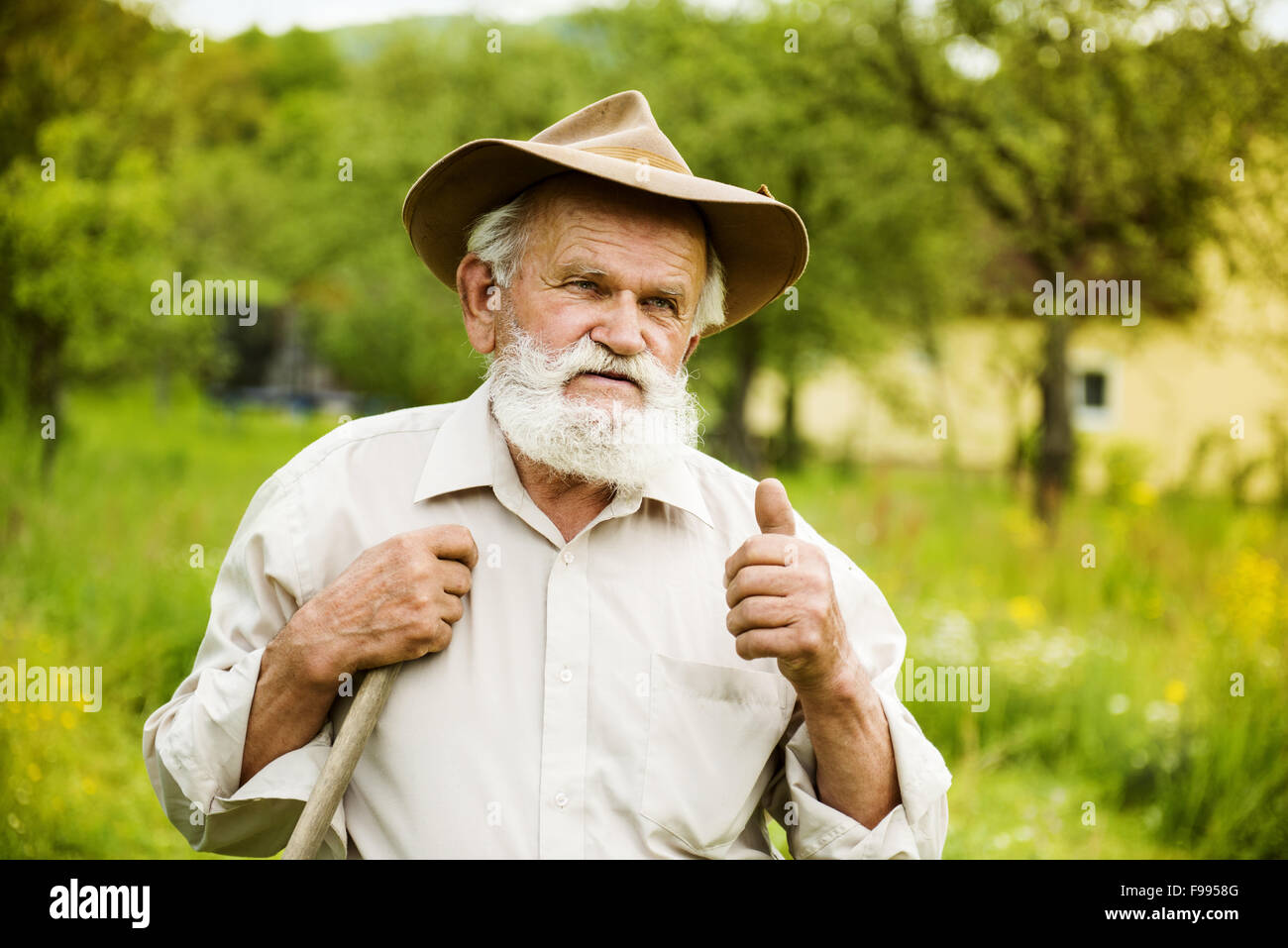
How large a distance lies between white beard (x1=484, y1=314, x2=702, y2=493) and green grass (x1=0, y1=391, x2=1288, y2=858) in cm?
293

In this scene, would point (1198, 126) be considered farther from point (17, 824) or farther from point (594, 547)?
point (17, 824)

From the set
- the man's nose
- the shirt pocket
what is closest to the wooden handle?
the shirt pocket

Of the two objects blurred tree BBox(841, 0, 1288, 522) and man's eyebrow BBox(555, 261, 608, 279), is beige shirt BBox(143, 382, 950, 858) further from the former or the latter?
blurred tree BBox(841, 0, 1288, 522)

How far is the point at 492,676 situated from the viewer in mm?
2125

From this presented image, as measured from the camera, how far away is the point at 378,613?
1.99 m

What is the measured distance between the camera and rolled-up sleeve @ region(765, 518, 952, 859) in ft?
7.06

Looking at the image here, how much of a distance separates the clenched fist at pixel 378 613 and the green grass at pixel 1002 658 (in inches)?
106

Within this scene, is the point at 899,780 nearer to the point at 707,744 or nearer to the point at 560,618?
the point at 707,744

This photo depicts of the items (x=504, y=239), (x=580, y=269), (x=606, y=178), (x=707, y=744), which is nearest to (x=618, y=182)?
(x=606, y=178)

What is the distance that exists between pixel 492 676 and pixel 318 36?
45185 millimetres

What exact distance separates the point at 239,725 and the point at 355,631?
30 cm

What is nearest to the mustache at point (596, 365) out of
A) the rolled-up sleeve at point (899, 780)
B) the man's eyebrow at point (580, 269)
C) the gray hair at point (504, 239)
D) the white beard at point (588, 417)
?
the white beard at point (588, 417)

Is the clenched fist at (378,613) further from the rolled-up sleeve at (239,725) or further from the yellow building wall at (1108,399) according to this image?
the yellow building wall at (1108,399)

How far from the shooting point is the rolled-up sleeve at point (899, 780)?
7.06 ft
